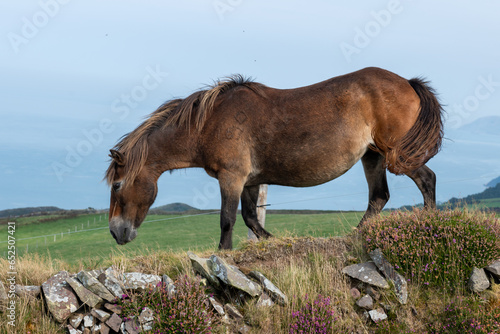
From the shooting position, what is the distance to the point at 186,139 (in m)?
7.59

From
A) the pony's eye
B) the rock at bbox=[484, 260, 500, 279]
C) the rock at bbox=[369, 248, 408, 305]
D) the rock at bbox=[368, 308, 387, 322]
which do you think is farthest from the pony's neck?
the rock at bbox=[484, 260, 500, 279]

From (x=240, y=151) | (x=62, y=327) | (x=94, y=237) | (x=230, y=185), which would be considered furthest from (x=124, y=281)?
(x=94, y=237)

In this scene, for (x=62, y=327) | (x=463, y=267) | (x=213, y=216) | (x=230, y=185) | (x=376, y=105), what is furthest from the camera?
(x=213, y=216)

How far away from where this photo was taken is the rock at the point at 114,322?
18.3 feet

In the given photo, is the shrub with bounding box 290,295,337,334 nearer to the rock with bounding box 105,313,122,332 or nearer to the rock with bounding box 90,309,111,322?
the rock with bounding box 105,313,122,332

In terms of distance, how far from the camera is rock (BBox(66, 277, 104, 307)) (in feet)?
18.6

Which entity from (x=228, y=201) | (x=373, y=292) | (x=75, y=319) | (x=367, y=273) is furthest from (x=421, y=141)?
(x=75, y=319)

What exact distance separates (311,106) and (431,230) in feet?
8.49

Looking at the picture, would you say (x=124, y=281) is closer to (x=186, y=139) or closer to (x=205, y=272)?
(x=205, y=272)

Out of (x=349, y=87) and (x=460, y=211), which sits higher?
(x=349, y=87)

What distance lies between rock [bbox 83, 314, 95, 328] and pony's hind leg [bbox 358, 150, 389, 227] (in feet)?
15.7

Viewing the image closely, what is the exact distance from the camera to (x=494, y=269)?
21.3 feet

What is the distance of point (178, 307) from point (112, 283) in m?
1.02

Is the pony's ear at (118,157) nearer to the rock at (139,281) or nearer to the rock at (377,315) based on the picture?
the rock at (139,281)
